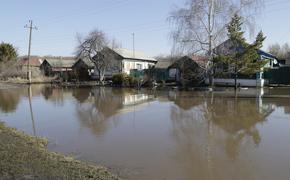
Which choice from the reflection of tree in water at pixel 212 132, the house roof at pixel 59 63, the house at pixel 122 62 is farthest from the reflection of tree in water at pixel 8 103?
the house roof at pixel 59 63

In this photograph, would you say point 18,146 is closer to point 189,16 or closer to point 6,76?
point 189,16

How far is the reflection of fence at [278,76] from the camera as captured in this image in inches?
1372

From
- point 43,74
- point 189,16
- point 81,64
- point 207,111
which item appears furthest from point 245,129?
point 43,74

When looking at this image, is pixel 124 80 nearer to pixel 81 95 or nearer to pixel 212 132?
pixel 81 95

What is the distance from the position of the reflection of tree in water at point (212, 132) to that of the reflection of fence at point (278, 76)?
55.5 ft

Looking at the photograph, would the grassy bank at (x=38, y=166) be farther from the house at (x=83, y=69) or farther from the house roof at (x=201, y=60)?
the house at (x=83, y=69)

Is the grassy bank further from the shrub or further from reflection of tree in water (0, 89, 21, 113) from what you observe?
the shrub

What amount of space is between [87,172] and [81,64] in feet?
147

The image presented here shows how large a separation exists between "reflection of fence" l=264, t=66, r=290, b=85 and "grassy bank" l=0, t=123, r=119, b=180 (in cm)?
3029

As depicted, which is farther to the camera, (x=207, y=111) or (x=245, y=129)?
(x=207, y=111)

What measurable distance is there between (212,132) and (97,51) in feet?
114

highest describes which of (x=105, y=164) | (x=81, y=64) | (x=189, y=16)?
(x=189, y=16)

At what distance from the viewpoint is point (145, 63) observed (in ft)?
181

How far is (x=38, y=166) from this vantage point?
7.25m
